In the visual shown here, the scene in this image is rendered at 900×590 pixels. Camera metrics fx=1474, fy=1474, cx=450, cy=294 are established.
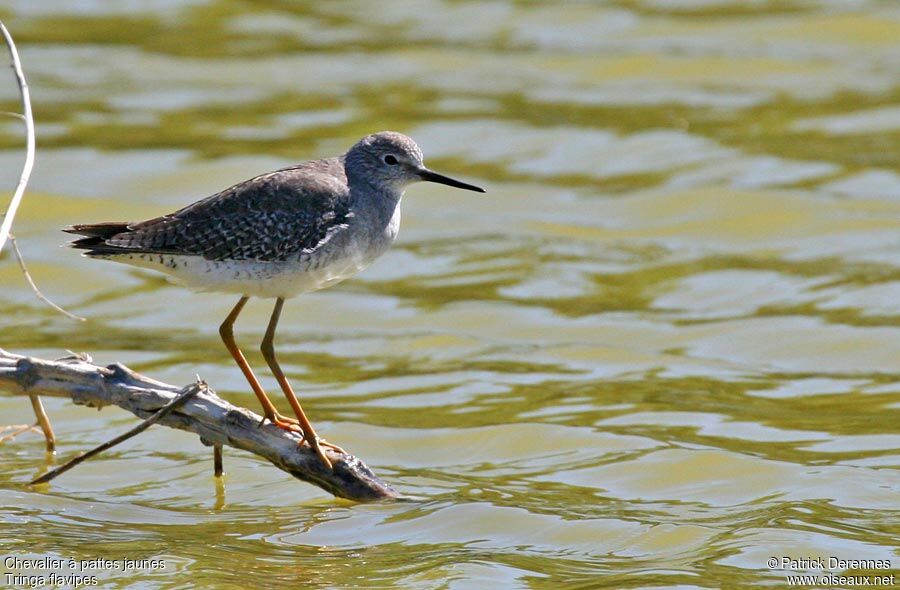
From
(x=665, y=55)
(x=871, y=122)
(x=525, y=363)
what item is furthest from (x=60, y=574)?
(x=665, y=55)

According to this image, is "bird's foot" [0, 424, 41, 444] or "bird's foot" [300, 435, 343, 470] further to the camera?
"bird's foot" [0, 424, 41, 444]

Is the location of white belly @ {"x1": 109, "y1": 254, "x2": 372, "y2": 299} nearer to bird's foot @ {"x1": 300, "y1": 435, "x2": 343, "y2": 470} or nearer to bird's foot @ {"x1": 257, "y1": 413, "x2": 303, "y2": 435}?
bird's foot @ {"x1": 257, "y1": 413, "x2": 303, "y2": 435}

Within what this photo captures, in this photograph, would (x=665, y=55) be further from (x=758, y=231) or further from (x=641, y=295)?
(x=641, y=295)

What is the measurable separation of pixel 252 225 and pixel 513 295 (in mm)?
5560

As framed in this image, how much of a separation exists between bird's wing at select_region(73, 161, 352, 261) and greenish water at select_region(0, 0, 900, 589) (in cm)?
172

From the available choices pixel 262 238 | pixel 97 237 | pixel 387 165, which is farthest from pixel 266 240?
pixel 387 165

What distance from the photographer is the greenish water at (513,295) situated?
8.99 metres

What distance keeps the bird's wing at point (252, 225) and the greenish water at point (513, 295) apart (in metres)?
1.72

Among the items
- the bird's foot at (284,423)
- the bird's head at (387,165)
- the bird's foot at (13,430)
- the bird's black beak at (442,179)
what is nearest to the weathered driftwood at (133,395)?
the bird's foot at (284,423)

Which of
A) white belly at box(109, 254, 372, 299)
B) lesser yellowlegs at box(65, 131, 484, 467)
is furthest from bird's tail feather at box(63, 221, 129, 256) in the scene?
white belly at box(109, 254, 372, 299)

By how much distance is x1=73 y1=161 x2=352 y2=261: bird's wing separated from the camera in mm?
8945

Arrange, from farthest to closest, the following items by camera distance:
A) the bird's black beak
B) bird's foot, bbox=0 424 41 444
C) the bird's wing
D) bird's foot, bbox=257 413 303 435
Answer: bird's foot, bbox=0 424 41 444, the bird's black beak, bird's foot, bbox=257 413 303 435, the bird's wing

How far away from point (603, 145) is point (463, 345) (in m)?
5.41

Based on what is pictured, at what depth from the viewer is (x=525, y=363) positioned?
12781 mm
